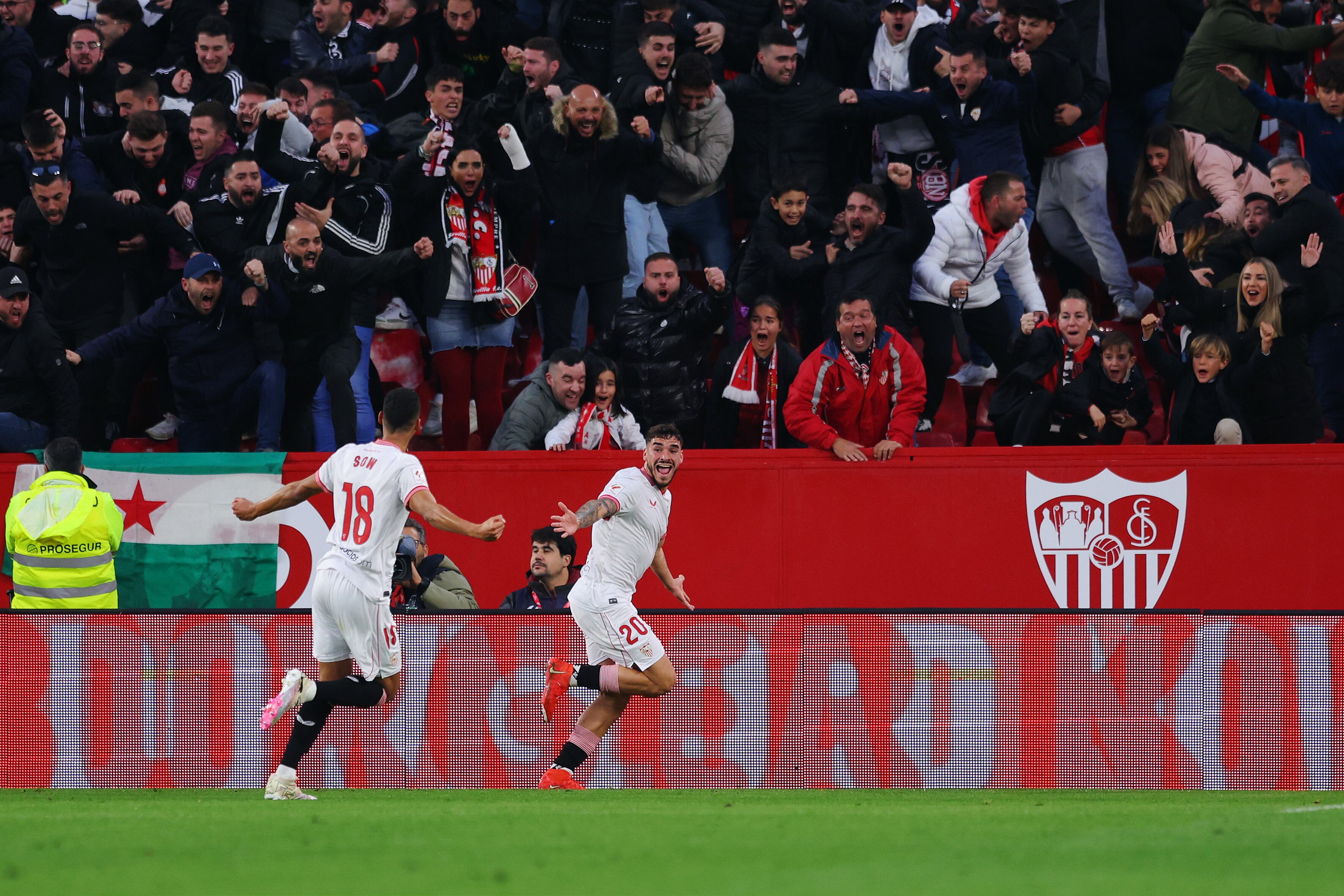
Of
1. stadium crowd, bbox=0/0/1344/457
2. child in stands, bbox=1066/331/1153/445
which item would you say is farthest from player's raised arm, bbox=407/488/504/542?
child in stands, bbox=1066/331/1153/445

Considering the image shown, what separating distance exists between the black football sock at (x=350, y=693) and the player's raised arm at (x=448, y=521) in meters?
0.93

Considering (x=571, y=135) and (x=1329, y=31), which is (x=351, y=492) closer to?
(x=571, y=135)

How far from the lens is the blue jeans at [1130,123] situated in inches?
516

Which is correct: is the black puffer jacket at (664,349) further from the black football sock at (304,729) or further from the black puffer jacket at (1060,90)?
the black football sock at (304,729)

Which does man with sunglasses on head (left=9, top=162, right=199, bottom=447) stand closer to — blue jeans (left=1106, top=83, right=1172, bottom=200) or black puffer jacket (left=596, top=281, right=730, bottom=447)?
black puffer jacket (left=596, top=281, right=730, bottom=447)

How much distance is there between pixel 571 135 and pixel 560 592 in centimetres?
377

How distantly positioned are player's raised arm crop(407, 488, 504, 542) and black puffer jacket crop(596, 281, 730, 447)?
3721mm

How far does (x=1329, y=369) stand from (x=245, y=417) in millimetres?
7581

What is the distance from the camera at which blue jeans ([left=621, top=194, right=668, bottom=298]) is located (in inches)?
477

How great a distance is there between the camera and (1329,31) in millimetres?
12523

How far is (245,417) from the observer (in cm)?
1138

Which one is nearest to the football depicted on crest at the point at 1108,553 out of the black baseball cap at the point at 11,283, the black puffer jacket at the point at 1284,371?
the black puffer jacket at the point at 1284,371

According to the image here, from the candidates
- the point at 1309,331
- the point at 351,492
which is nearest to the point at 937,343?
the point at 1309,331

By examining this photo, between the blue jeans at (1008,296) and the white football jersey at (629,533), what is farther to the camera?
the blue jeans at (1008,296)
